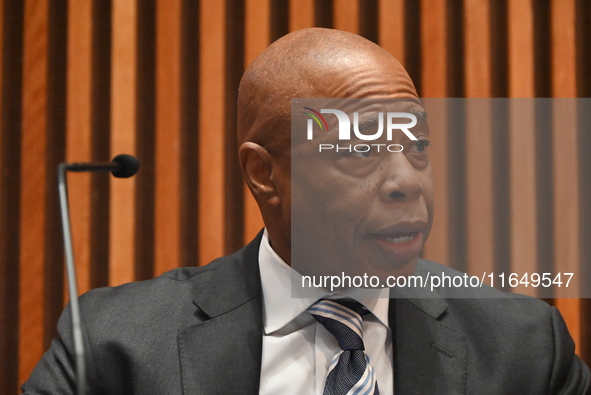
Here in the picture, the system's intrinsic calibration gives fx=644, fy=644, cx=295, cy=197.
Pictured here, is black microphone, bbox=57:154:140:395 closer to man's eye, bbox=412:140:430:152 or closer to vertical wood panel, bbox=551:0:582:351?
man's eye, bbox=412:140:430:152

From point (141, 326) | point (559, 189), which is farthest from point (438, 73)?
point (141, 326)

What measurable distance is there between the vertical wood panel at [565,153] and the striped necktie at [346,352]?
0.62 metres

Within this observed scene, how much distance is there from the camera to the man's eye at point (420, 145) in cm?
128

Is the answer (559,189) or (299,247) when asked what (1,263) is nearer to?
(299,247)

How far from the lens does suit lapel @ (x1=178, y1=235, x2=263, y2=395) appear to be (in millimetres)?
1306

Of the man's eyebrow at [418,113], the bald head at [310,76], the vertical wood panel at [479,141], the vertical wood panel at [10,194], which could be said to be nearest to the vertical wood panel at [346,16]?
the vertical wood panel at [479,141]

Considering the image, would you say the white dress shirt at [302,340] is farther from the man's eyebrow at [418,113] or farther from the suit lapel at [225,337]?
the man's eyebrow at [418,113]

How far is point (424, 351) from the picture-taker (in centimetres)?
136

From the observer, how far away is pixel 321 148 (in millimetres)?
1271

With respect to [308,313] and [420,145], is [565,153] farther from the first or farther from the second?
[308,313]

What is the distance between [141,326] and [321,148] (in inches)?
21.1

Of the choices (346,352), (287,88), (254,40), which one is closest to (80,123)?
(254,40)

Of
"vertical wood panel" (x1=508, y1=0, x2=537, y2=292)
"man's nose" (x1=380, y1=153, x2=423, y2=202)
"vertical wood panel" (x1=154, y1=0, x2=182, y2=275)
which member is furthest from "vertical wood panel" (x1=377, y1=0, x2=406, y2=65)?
"man's nose" (x1=380, y1=153, x2=423, y2=202)

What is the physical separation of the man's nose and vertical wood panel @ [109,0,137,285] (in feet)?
3.48
